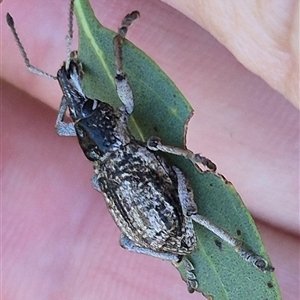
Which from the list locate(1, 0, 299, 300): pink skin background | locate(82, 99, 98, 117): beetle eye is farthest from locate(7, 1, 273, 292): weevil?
locate(1, 0, 299, 300): pink skin background

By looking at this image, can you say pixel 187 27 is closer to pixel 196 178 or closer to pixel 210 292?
pixel 196 178

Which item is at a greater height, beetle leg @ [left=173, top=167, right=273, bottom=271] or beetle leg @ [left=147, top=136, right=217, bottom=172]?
beetle leg @ [left=147, top=136, right=217, bottom=172]

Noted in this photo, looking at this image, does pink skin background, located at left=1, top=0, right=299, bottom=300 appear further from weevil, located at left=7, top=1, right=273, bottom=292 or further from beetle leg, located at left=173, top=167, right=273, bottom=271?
beetle leg, located at left=173, top=167, right=273, bottom=271

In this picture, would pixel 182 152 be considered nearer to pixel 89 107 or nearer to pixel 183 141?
pixel 183 141

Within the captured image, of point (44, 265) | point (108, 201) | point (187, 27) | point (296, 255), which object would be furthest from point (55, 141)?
point (296, 255)

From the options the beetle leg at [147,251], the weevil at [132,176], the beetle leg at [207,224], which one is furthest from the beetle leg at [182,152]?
the beetle leg at [147,251]

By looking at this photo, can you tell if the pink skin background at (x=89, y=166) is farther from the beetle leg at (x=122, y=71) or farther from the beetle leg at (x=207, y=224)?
the beetle leg at (x=207, y=224)
